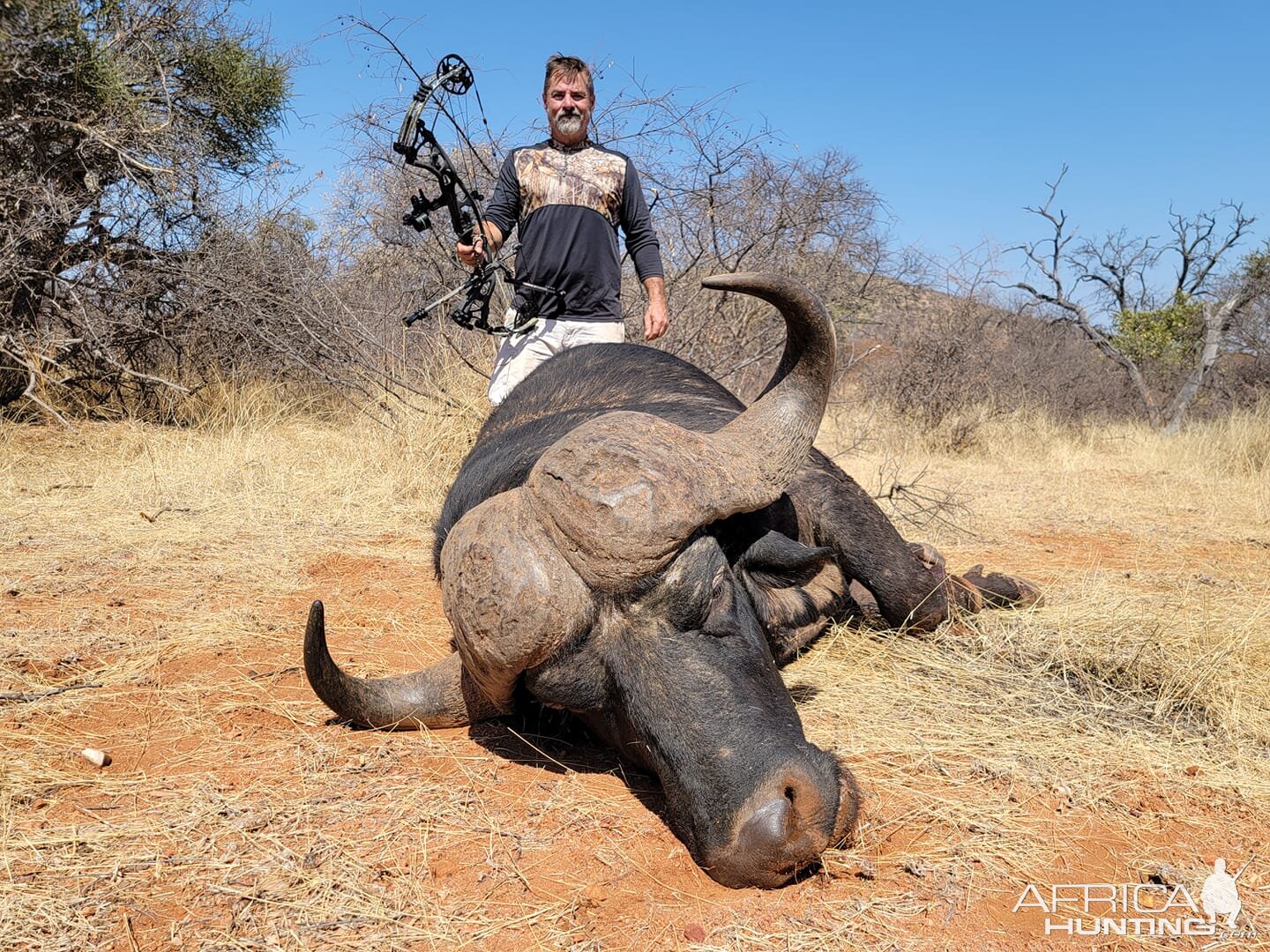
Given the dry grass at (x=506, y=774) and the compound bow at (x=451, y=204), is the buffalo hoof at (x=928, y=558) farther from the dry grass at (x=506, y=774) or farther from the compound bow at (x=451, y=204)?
the compound bow at (x=451, y=204)

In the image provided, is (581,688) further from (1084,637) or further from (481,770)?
(1084,637)

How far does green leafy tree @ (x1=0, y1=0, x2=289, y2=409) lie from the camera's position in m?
9.12

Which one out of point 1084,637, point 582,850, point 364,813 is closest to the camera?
point 582,850

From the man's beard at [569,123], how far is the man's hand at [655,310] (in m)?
0.88

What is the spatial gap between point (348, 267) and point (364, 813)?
10093 millimetres

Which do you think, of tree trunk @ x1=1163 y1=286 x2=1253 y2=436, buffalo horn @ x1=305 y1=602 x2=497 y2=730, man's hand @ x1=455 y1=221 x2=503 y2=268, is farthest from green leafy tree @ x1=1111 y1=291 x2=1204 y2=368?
buffalo horn @ x1=305 y1=602 x2=497 y2=730

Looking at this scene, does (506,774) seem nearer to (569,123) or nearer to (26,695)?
(26,695)

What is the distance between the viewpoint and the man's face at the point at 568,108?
4684 mm

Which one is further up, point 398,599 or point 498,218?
point 498,218

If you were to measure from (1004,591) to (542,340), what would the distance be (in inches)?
110

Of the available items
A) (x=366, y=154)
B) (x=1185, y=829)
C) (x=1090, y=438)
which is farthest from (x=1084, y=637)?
(x=1090, y=438)

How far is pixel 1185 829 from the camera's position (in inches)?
100

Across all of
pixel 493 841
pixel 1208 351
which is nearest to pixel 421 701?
pixel 493 841

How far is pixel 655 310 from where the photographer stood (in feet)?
16.0
